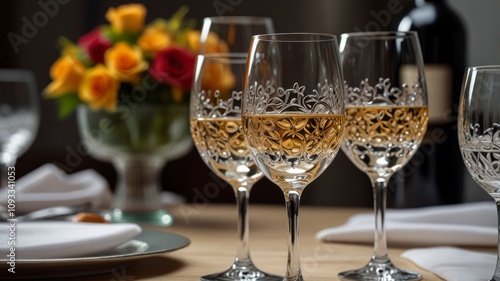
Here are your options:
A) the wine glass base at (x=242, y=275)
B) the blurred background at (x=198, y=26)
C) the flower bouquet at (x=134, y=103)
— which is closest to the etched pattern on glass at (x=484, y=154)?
the wine glass base at (x=242, y=275)

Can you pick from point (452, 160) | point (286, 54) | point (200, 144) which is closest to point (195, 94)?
point (200, 144)

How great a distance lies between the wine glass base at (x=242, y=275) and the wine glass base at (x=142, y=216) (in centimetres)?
54

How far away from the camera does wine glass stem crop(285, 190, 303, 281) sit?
769mm

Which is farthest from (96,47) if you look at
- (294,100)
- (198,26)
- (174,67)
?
(198,26)

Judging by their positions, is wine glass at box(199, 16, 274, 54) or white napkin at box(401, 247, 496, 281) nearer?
white napkin at box(401, 247, 496, 281)

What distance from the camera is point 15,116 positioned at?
170cm

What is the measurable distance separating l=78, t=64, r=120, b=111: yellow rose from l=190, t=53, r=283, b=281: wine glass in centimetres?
50

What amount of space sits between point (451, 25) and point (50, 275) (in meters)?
0.88

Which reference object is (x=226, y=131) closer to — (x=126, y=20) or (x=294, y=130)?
(x=294, y=130)

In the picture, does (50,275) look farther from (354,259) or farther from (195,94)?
(354,259)

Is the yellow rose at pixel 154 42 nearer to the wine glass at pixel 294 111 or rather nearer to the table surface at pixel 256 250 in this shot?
the table surface at pixel 256 250

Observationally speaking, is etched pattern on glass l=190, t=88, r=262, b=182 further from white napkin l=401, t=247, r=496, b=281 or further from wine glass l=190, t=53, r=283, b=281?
white napkin l=401, t=247, r=496, b=281

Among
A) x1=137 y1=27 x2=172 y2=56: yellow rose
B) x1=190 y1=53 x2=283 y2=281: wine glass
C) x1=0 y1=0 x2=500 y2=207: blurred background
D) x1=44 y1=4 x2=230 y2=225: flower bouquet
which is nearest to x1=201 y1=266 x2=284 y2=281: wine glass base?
x1=190 y1=53 x2=283 y2=281: wine glass

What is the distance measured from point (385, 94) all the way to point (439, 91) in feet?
1.52
